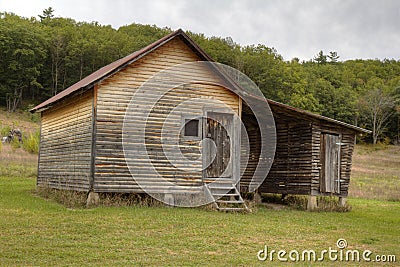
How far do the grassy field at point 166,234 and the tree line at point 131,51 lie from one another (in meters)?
48.8

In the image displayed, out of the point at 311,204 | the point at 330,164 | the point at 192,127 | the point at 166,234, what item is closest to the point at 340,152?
the point at 330,164

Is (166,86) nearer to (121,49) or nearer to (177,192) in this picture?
(177,192)

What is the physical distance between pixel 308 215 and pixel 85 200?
7.77 meters

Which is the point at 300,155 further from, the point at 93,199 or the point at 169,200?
the point at 93,199

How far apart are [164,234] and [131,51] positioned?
54962mm

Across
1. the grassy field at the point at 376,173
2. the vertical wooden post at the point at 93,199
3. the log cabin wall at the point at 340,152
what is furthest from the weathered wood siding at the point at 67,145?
the grassy field at the point at 376,173

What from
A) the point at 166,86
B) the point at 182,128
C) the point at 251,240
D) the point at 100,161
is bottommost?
the point at 251,240

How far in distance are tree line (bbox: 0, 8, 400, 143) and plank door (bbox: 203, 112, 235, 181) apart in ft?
156

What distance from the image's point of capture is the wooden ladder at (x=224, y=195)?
1666cm

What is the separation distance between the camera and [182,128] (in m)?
17.4

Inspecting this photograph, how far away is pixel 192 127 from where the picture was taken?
17.8m

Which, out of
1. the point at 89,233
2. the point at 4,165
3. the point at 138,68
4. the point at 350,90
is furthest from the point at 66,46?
the point at 89,233

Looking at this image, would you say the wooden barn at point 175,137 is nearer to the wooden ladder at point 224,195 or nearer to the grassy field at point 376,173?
the wooden ladder at point 224,195

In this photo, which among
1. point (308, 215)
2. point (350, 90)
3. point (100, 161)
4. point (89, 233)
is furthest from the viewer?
point (350, 90)
